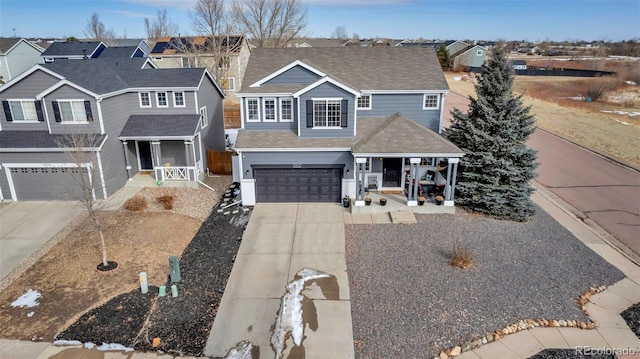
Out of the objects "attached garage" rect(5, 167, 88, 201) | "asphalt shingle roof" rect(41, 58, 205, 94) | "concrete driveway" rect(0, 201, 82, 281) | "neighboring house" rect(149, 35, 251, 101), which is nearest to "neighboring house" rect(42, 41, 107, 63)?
"neighboring house" rect(149, 35, 251, 101)

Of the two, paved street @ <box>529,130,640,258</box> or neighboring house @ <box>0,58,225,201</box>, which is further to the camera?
neighboring house @ <box>0,58,225,201</box>

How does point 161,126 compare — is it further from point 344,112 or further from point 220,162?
point 344,112

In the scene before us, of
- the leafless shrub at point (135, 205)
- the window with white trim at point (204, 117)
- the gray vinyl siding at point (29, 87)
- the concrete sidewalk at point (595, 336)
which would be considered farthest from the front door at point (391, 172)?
the gray vinyl siding at point (29, 87)

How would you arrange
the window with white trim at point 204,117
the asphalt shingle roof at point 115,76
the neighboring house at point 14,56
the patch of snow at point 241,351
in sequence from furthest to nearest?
the neighboring house at point 14,56
the window with white trim at point 204,117
the asphalt shingle roof at point 115,76
the patch of snow at point 241,351

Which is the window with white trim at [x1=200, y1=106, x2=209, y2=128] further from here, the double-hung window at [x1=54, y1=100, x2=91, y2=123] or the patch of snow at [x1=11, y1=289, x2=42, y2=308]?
the patch of snow at [x1=11, y1=289, x2=42, y2=308]

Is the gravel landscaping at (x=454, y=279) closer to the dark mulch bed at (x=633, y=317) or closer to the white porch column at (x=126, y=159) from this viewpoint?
the dark mulch bed at (x=633, y=317)

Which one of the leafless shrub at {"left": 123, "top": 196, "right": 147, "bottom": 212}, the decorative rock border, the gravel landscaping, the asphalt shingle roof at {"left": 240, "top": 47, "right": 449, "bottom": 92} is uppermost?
the asphalt shingle roof at {"left": 240, "top": 47, "right": 449, "bottom": 92}
